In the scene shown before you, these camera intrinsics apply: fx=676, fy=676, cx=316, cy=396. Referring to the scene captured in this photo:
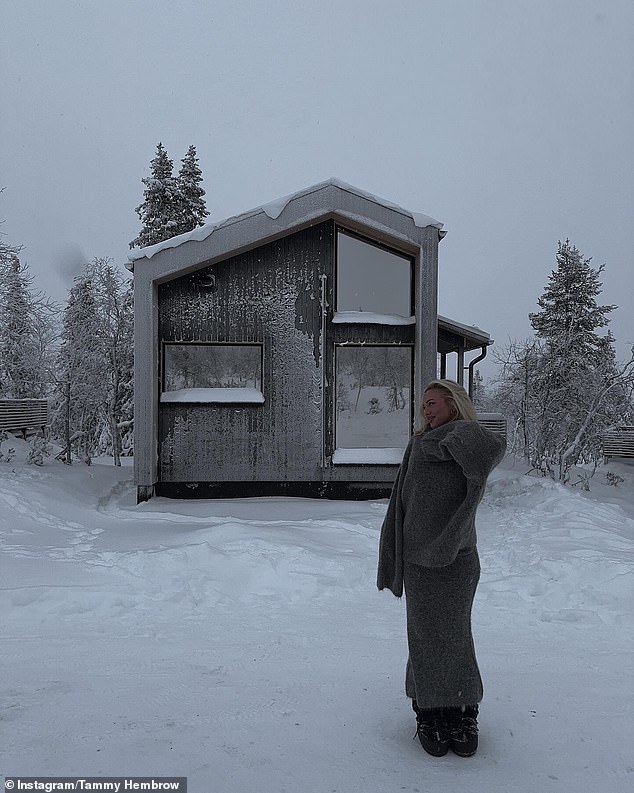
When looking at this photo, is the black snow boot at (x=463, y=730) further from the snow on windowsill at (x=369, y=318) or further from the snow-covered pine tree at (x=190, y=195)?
the snow-covered pine tree at (x=190, y=195)

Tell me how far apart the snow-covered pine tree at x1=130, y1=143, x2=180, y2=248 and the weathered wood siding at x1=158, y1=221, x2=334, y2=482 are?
14628mm

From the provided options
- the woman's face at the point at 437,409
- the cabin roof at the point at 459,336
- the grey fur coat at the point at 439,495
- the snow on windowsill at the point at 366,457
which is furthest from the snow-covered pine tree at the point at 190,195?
the grey fur coat at the point at 439,495

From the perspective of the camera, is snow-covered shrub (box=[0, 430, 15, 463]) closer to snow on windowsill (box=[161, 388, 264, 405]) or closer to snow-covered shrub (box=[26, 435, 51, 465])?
snow-covered shrub (box=[26, 435, 51, 465])

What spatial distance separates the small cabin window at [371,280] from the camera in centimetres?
1215

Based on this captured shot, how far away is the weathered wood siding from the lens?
11.7 m

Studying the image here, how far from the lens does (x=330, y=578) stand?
6.38 m

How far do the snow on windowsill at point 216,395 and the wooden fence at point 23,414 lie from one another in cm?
755

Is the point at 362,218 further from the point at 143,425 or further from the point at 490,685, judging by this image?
the point at 490,685

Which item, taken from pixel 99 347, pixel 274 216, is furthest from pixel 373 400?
pixel 99 347

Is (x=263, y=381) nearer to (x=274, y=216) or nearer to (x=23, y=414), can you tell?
(x=274, y=216)

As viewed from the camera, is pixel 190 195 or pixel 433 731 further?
pixel 190 195

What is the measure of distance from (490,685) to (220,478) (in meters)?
8.07

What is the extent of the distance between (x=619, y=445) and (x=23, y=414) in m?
18.4

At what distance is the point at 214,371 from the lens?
11.8 m
